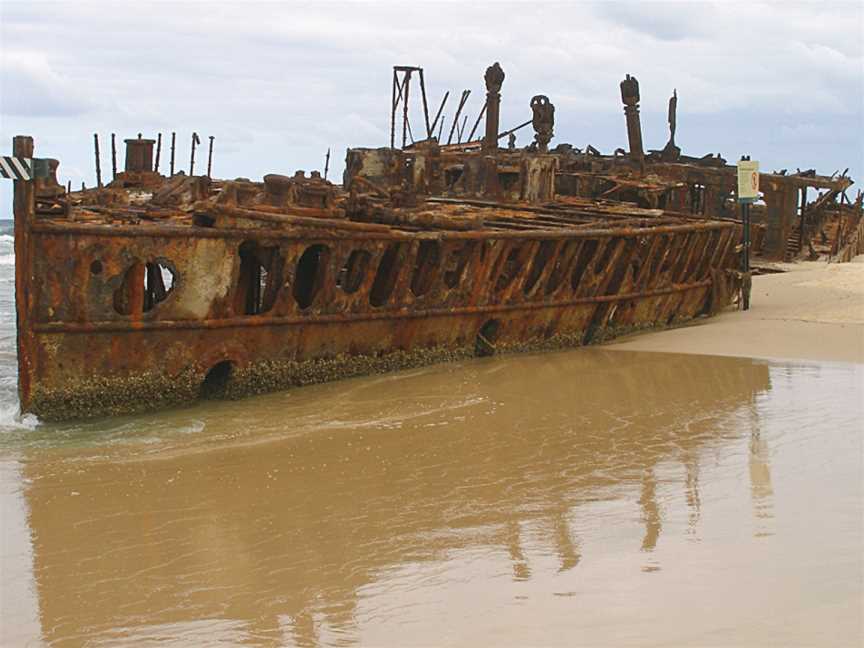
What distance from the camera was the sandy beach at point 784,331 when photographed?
41.7 feet

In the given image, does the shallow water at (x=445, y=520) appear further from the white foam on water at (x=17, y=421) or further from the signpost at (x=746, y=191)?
the signpost at (x=746, y=191)

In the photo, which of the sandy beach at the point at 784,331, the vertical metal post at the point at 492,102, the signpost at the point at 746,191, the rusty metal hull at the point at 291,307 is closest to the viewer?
the rusty metal hull at the point at 291,307

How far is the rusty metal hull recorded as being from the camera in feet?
30.1

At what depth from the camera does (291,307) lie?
10.4 metres

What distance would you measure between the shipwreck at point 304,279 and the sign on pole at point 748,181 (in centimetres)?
47

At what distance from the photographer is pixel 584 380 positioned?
1113 centimetres

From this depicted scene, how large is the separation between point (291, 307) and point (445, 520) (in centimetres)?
439

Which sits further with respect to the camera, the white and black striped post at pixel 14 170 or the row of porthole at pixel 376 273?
the row of porthole at pixel 376 273

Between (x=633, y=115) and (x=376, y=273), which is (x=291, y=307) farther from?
(x=633, y=115)

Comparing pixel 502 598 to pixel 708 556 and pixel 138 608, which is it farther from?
pixel 138 608

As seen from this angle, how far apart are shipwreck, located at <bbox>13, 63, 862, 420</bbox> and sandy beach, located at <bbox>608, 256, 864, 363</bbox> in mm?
637

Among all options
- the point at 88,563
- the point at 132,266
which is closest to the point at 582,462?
the point at 88,563

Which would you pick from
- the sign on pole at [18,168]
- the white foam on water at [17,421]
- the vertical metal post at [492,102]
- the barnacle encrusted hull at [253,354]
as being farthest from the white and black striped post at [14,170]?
the vertical metal post at [492,102]

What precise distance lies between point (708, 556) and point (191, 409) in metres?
5.54
